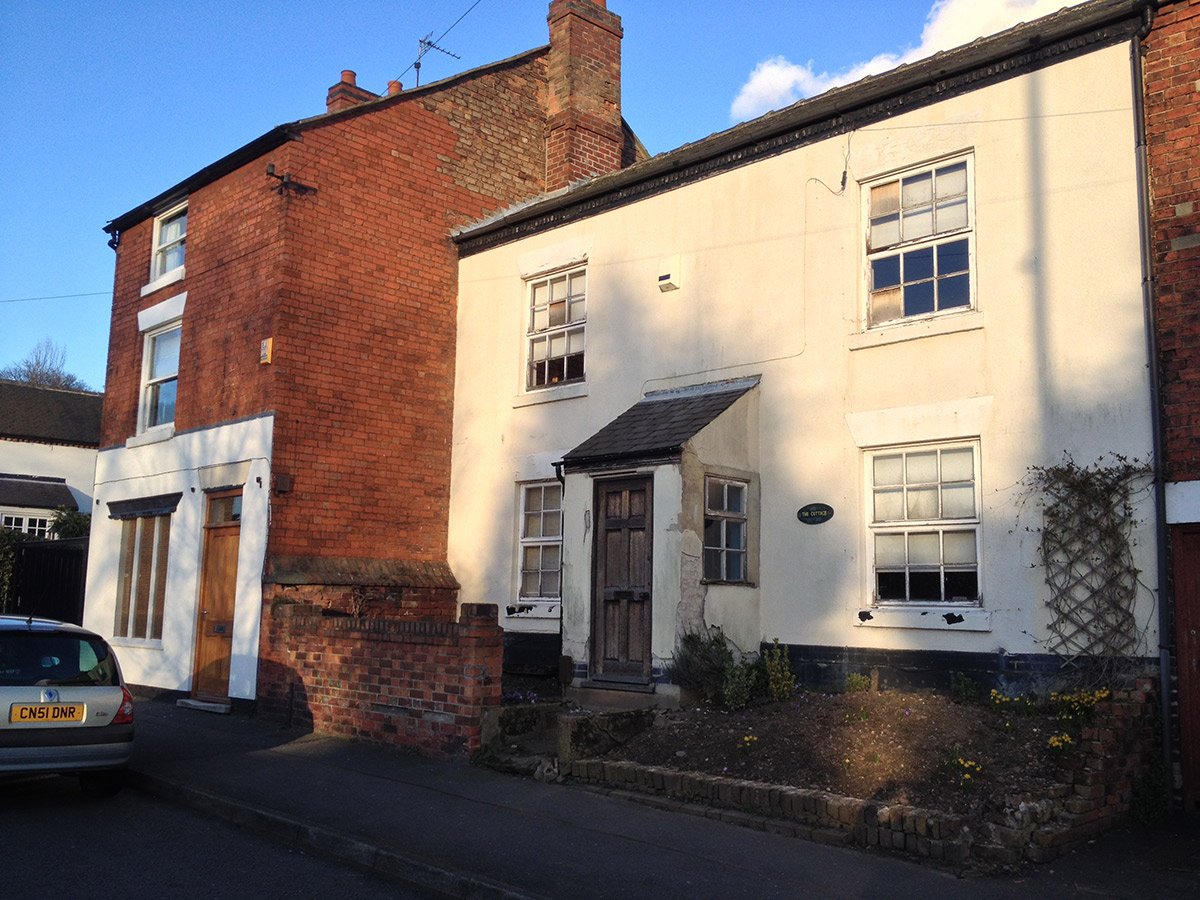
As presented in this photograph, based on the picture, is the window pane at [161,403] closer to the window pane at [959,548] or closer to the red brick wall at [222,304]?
the red brick wall at [222,304]

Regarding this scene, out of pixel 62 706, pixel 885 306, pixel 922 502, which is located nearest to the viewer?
pixel 62 706

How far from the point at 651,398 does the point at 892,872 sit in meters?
6.76

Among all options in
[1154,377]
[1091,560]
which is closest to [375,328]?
[1091,560]

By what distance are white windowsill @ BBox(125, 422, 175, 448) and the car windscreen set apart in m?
6.65

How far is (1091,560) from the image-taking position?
8.66 m

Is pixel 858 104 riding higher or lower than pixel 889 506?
higher

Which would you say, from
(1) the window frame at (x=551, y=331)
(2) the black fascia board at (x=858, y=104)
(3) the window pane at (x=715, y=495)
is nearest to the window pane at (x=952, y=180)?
(2) the black fascia board at (x=858, y=104)

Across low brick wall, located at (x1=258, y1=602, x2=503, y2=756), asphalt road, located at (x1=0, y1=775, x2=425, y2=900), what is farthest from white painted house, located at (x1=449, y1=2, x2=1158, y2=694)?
asphalt road, located at (x1=0, y1=775, x2=425, y2=900)

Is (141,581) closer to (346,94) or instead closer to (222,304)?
(222,304)

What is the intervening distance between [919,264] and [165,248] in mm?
11376

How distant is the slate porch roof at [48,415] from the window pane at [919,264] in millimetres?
29883

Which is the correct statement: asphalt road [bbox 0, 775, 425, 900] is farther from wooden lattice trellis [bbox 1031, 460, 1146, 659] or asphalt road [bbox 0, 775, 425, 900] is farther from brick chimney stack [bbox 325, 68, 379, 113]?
brick chimney stack [bbox 325, 68, 379, 113]

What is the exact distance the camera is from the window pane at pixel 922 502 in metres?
9.84

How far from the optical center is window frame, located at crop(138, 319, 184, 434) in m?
15.6
